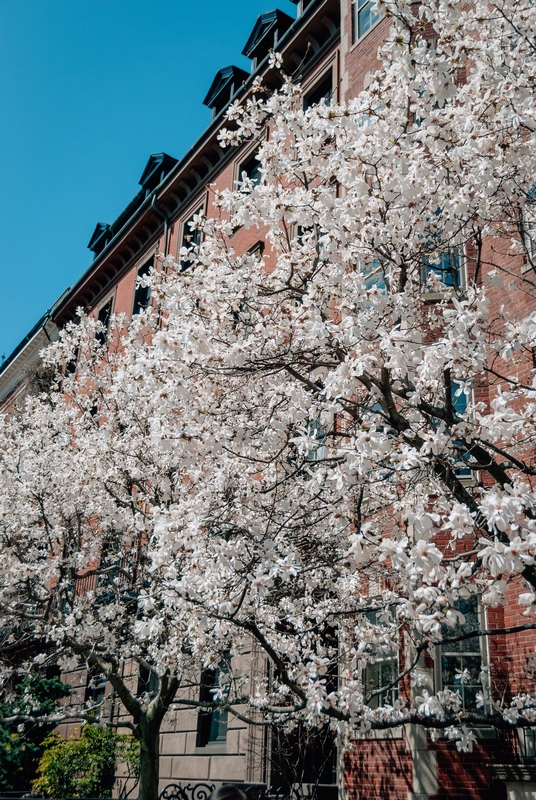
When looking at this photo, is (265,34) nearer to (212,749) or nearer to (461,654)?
(461,654)

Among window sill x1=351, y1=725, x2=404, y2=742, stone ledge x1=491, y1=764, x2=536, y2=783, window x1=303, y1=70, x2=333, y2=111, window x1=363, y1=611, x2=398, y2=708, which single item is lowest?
stone ledge x1=491, y1=764, x2=536, y2=783

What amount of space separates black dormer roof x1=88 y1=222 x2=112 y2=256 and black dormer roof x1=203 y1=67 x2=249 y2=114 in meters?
8.98

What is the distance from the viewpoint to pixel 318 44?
21.1 meters

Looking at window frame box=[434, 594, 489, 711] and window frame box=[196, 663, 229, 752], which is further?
window frame box=[196, 663, 229, 752]

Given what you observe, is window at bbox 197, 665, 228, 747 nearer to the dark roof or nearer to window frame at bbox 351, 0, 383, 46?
window frame at bbox 351, 0, 383, 46

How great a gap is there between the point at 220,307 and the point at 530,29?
4.26 m

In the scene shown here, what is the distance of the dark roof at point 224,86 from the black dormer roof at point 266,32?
875mm

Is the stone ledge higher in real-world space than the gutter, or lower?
lower

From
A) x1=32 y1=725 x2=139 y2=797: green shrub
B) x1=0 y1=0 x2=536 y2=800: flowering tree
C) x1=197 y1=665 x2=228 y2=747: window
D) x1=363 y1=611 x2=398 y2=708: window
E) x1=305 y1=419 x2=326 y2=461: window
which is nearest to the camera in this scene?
x1=0 y1=0 x2=536 y2=800: flowering tree

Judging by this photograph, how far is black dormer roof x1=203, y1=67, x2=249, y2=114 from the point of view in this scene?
85.2 ft

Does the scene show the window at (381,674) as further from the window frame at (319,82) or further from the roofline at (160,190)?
the window frame at (319,82)

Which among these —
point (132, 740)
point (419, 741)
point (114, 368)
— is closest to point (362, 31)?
point (114, 368)

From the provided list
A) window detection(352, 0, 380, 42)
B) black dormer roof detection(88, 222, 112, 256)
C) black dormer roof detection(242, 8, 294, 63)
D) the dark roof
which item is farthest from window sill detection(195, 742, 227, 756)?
black dormer roof detection(88, 222, 112, 256)

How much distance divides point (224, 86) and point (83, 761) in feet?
72.5
